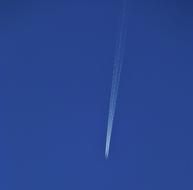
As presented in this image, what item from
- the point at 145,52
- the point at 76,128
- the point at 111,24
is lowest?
the point at 76,128

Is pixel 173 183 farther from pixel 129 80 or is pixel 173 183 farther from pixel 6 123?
pixel 6 123

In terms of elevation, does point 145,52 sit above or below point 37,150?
above

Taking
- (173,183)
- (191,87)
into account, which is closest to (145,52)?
(191,87)

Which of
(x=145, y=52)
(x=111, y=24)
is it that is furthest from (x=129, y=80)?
(x=111, y=24)

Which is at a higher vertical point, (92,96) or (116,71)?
(116,71)

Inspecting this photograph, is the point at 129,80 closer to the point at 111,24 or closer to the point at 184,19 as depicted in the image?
the point at 111,24

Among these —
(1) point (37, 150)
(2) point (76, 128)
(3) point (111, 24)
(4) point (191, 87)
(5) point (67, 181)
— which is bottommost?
(5) point (67, 181)
